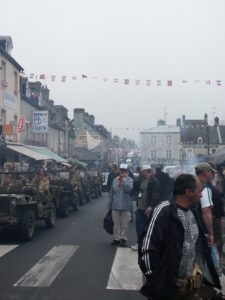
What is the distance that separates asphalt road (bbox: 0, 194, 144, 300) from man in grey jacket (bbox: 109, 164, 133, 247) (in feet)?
1.14

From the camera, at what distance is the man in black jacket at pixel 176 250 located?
3.13 m

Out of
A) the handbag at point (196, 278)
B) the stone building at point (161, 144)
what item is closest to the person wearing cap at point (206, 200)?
the handbag at point (196, 278)

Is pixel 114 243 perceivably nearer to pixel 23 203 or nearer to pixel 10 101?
pixel 23 203

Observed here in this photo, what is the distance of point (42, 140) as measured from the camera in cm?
3347

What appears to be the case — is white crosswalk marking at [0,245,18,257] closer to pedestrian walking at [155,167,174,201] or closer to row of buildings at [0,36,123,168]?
pedestrian walking at [155,167,174,201]

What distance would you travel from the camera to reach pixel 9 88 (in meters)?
25.7

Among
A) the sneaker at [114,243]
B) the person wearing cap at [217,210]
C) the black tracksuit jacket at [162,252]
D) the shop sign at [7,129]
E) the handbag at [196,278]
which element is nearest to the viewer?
the black tracksuit jacket at [162,252]

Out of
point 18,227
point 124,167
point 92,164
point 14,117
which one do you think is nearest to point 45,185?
point 18,227

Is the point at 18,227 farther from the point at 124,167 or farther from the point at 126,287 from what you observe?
the point at 126,287

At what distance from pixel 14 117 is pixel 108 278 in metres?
21.4

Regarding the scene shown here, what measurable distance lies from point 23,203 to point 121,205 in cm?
225

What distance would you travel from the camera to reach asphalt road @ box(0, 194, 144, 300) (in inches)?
231

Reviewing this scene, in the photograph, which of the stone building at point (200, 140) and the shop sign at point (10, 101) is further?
the stone building at point (200, 140)

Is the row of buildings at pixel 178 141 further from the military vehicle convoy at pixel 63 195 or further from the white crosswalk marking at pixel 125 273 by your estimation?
the white crosswalk marking at pixel 125 273
